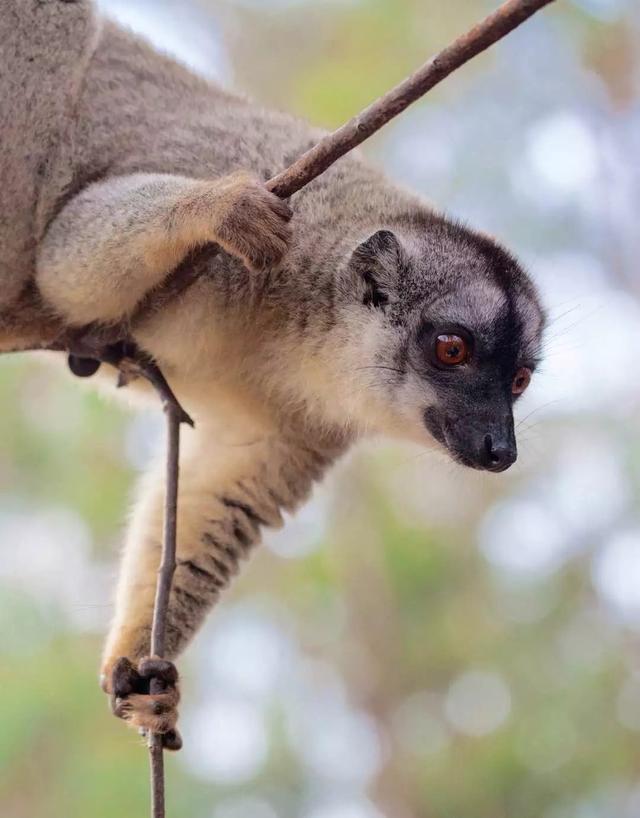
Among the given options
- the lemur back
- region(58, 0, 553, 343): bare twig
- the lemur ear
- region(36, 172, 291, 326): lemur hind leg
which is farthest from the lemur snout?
the lemur back

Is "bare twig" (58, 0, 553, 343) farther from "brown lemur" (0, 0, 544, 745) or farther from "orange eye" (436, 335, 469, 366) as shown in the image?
"orange eye" (436, 335, 469, 366)

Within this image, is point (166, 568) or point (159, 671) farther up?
point (166, 568)

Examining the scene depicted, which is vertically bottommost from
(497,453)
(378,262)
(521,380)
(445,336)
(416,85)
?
(497,453)

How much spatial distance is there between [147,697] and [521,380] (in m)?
2.11

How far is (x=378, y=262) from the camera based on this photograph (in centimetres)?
481

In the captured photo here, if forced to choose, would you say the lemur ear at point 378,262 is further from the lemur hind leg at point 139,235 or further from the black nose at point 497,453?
the black nose at point 497,453

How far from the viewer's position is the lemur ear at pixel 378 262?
190 inches

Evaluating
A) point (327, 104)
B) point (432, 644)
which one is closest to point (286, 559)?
point (432, 644)

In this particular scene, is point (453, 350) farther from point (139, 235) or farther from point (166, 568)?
point (166, 568)

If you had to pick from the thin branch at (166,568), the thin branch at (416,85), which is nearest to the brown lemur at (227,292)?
the thin branch at (166,568)

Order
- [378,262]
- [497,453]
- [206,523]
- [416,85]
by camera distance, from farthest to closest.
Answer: [206,523], [378,262], [497,453], [416,85]

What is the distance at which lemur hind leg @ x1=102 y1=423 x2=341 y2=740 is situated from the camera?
5141 millimetres

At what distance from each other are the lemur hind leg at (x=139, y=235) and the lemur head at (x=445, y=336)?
75 cm

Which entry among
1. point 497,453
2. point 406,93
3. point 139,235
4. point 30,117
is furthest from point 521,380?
point 30,117
